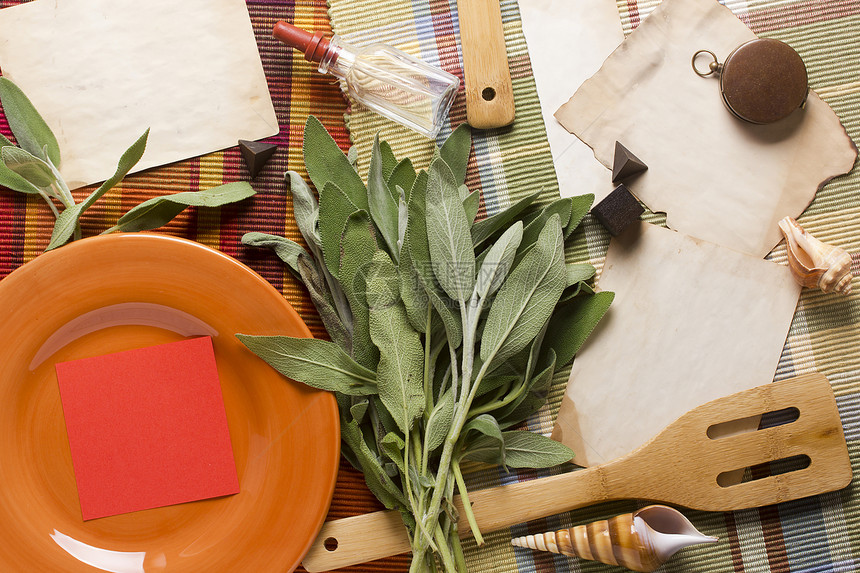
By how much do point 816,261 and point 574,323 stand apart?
290mm

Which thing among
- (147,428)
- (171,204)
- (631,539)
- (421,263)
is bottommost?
(631,539)

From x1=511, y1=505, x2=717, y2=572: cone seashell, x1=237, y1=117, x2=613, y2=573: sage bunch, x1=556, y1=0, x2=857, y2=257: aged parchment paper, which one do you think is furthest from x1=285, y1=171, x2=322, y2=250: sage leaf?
x1=511, y1=505, x2=717, y2=572: cone seashell

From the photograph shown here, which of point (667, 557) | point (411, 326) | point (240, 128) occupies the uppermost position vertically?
point (240, 128)

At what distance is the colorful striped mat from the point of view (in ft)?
2.37

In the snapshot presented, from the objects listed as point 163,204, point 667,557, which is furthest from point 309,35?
point 667,557

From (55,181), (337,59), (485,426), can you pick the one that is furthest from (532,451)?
(55,181)

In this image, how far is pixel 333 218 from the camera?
0.63 m

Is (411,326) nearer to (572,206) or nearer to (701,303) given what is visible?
(572,206)

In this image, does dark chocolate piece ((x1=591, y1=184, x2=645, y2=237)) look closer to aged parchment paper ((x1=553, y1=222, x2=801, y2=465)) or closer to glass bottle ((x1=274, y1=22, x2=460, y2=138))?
aged parchment paper ((x1=553, y1=222, x2=801, y2=465))

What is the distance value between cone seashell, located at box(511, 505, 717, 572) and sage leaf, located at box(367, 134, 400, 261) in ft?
1.22

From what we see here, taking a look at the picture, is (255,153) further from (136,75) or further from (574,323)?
(574,323)

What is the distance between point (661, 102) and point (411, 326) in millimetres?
419

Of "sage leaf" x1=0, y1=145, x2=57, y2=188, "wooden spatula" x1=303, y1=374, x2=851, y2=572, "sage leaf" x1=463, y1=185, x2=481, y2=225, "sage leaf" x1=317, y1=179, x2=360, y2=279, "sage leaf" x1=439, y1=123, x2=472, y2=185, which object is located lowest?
"wooden spatula" x1=303, y1=374, x2=851, y2=572

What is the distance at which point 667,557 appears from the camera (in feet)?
2.17
